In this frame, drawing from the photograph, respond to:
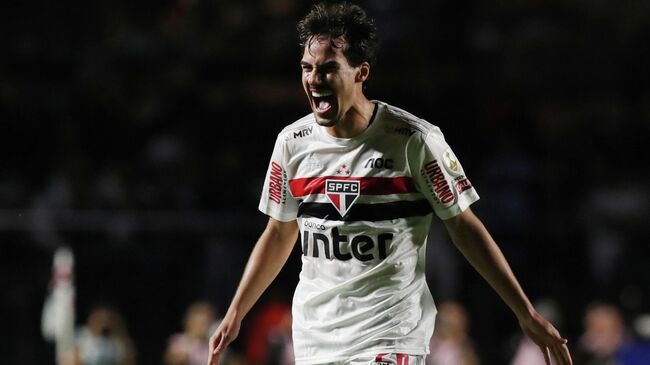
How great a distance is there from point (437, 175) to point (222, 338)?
1.09m

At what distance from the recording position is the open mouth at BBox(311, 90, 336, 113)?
4.16 metres

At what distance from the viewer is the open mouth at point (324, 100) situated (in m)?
4.16

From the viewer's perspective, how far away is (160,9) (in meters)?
12.5

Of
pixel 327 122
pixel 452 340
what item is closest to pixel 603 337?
pixel 452 340

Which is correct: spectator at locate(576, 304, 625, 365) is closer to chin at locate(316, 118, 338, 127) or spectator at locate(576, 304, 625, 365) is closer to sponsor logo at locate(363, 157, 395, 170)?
sponsor logo at locate(363, 157, 395, 170)

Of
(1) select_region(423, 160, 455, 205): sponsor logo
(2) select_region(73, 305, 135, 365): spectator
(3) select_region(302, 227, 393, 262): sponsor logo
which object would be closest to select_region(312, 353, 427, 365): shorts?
(3) select_region(302, 227, 393, 262): sponsor logo

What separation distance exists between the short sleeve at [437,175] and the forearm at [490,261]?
0.24 ft

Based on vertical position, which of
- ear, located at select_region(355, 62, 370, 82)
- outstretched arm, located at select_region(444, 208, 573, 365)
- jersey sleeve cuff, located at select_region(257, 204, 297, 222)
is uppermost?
ear, located at select_region(355, 62, 370, 82)

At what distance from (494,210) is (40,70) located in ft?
17.4

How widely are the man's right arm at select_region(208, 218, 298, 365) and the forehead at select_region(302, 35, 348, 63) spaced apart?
755 mm

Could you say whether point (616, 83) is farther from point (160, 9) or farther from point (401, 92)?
point (160, 9)

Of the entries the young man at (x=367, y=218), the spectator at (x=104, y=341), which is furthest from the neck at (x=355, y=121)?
the spectator at (x=104, y=341)

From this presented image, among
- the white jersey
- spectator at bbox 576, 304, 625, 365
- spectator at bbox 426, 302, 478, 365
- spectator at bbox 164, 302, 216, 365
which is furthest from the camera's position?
spectator at bbox 164, 302, 216, 365

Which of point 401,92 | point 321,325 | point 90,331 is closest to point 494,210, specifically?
point 401,92
